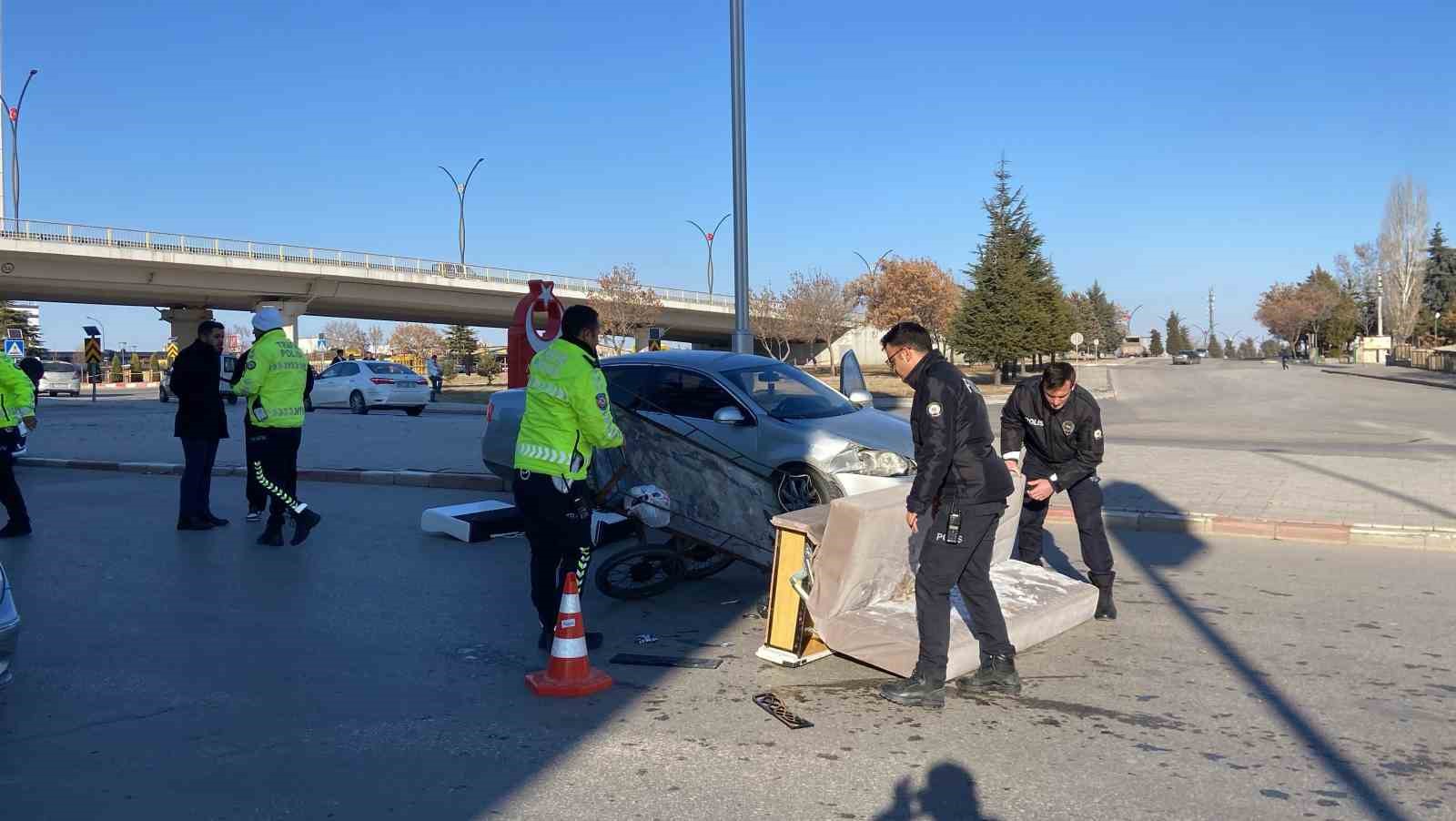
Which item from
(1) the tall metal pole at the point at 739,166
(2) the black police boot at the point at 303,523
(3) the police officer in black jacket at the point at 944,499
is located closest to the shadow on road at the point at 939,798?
(3) the police officer in black jacket at the point at 944,499

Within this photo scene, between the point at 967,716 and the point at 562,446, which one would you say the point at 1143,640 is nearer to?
the point at 967,716

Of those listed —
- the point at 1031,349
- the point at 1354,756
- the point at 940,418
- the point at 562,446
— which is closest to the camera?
the point at 1354,756

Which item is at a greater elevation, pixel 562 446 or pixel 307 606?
pixel 562 446

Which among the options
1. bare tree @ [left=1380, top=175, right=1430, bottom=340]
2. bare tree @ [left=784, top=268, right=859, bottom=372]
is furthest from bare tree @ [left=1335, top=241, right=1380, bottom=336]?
bare tree @ [left=784, top=268, right=859, bottom=372]

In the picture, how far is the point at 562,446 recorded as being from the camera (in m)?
5.41

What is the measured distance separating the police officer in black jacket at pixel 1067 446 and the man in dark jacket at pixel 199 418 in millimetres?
6720

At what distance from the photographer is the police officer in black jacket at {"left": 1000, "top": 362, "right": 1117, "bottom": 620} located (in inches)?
249

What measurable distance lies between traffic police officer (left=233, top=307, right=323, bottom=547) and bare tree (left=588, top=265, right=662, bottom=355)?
48.7 meters

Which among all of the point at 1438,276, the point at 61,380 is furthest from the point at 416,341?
the point at 1438,276

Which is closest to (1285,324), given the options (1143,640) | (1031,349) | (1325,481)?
(1031,349)

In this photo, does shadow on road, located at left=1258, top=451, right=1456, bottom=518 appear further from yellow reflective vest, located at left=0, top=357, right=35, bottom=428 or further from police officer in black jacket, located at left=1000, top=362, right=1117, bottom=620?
yellow reflective vest, located at left=0, top=357, right=35, bottom=428

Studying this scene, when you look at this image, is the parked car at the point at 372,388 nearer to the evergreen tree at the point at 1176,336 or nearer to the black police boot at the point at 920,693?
the black police boot at the point at 920,693

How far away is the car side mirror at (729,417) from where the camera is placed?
9.24 metres

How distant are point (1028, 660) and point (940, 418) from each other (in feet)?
5.55
